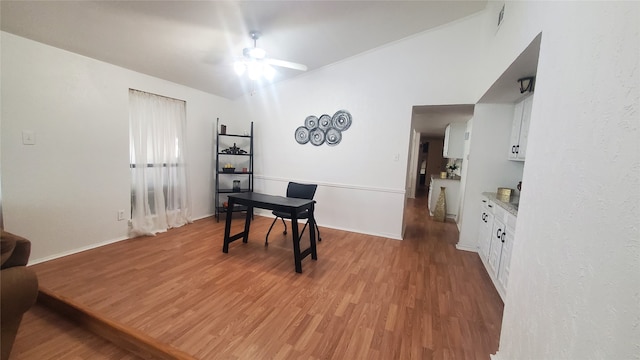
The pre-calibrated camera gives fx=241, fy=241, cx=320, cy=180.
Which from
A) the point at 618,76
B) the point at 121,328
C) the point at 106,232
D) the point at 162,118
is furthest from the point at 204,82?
the point at 618,76

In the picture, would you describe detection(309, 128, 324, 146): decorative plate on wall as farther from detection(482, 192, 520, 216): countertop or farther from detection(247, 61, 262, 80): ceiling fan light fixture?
detection(482, 192, 520, 216): countertop

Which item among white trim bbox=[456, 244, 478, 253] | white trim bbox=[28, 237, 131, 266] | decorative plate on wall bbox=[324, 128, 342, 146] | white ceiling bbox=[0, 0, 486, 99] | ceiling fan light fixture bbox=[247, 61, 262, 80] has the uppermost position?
white ceiling bbox=[0, 0, 486, 99]

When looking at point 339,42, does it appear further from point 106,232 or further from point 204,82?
point 106,232

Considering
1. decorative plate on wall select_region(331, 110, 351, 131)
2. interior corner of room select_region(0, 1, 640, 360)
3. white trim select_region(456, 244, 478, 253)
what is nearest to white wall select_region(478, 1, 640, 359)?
interior corner of room select_region(0, 1, 640, 360)

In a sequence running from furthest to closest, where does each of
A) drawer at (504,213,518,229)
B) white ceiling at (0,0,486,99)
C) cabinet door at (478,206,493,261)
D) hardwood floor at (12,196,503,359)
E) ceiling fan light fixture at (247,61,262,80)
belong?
cabinet door at (478,206,493,261) < ceiling fan light fixture at (247,61,262,80) < white ceiling at (0,0,486,99) < drawer at (504,213,518,229) < hardwood floor at (12,196,503,359)

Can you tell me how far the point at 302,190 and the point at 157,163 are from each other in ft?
7.13

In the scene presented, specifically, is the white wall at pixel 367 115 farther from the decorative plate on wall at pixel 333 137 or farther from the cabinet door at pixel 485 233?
the cabinet door at pixel 485 233

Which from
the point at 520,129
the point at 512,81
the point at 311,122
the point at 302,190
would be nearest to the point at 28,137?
the point at 302,190

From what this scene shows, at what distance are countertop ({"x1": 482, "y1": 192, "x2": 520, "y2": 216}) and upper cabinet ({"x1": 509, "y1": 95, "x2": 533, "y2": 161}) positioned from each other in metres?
0.47

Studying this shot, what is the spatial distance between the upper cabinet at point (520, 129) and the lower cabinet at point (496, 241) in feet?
1.97

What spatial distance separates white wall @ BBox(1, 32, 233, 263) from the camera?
2285mm

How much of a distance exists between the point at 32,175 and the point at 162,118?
5.05 ft

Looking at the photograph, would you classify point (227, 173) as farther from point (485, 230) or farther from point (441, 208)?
point (441, 208)

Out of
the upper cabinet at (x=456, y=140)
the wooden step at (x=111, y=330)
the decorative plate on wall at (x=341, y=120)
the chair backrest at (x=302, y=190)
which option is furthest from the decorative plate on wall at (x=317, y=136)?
the wooden step at (x=111, y=330)
